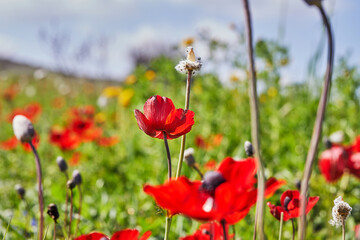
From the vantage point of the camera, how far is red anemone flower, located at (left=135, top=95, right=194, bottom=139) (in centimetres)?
60

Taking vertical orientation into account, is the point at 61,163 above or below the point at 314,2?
below

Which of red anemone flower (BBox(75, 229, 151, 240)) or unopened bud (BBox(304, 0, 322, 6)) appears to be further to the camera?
red anemone flower (BBox(75, 229, 151, 240))

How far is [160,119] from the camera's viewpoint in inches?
24.4

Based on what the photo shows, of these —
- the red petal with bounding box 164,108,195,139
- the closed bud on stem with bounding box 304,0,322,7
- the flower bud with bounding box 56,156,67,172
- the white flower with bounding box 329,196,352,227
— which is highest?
the closed bud on stem with bounding box 304,0,322,7

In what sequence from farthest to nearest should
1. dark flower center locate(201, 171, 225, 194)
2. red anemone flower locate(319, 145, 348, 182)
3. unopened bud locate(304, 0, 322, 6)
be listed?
red anemone flower locate(319, 145, 348, 182) < dark flower center locate(201, 171, 225, 194) < unopened bud locate(304, 0, 322, 6)

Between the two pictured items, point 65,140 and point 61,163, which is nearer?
point 61,163

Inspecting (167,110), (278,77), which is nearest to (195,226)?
(167,110)

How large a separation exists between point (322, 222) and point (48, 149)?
205 centimetres

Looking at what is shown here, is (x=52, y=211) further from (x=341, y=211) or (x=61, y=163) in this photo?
(x=341, y=211)

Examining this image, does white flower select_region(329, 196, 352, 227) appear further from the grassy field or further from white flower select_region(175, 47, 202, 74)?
the grassy field

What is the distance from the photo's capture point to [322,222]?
5.20ft

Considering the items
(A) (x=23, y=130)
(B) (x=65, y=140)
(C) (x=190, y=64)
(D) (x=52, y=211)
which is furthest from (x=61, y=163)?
(B) (x=65, y=140)

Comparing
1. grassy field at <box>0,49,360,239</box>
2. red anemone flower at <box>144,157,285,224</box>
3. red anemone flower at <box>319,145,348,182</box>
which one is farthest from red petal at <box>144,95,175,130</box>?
red anemone flower at <box>319,145,348,182</box>

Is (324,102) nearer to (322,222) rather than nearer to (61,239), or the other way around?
(61,239)
